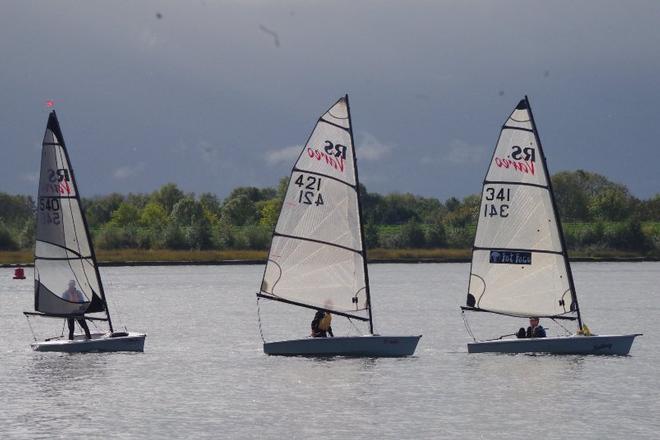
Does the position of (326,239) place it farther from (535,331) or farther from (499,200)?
(535,331)

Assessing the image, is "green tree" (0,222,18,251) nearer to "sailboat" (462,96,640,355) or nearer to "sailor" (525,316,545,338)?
"sailboat" (462,96,640,355)


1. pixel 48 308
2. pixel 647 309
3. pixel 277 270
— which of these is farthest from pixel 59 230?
pixel 647 309

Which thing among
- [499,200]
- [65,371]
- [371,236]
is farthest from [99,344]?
[371,236]

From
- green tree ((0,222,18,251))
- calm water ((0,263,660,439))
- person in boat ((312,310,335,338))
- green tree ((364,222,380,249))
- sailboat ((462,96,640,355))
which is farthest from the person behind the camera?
green tree ((364,222,380,249))

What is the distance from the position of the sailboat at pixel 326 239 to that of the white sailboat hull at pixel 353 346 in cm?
5

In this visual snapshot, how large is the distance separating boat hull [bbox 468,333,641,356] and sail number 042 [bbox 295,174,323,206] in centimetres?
820

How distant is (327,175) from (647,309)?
4841 cm

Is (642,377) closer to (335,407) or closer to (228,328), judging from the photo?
(335,407)

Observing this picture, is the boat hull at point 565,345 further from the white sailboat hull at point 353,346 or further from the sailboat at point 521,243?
the white sailboat hull at point 353,346

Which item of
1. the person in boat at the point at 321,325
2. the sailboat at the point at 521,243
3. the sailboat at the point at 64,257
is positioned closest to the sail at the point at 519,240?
the sailboat at the point at 521,243

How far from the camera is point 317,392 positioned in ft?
142

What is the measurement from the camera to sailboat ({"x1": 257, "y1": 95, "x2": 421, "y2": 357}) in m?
48.4

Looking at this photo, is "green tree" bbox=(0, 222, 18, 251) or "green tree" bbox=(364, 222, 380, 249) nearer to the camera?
"green tree" bbox=(0, 222, 18, 251)

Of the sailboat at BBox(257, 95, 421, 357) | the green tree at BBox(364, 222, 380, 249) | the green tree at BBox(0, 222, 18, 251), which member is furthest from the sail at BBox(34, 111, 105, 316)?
the green tree at BBox(364, 222, 380, 249)
